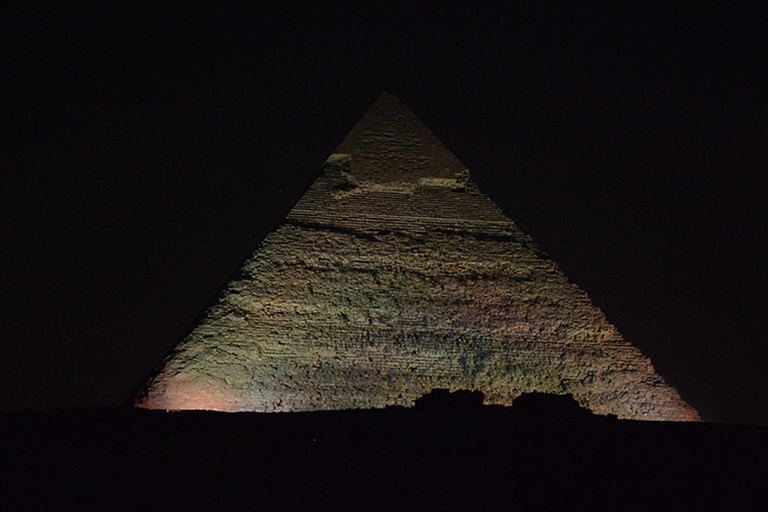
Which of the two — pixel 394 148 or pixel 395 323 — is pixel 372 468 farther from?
pixel 394 148

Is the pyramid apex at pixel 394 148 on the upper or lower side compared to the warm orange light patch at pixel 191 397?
upper

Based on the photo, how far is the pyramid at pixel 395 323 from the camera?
23.3 feet

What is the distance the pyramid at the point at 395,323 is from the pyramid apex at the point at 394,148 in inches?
7.9

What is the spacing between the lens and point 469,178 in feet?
29.2

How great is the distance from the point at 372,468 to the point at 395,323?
167 inches

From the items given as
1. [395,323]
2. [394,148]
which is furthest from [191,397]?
[394,148]

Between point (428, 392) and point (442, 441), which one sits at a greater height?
point (442, 441)

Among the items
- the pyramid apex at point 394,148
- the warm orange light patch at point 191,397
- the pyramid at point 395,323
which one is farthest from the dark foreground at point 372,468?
the pyramid apex at point 394,148

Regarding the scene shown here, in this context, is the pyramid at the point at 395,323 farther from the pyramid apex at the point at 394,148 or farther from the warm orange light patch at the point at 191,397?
the pyramid apex at the point at 394,148

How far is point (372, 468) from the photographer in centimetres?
336

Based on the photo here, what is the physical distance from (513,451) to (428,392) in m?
3.80

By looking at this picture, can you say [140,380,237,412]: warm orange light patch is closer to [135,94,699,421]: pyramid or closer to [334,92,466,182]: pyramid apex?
[135,94,699,421]: pyramid

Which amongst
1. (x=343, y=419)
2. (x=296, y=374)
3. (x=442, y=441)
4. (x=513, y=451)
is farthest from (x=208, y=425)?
(x=296, y=374)

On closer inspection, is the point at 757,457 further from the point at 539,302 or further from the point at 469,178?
the point at 469,178
